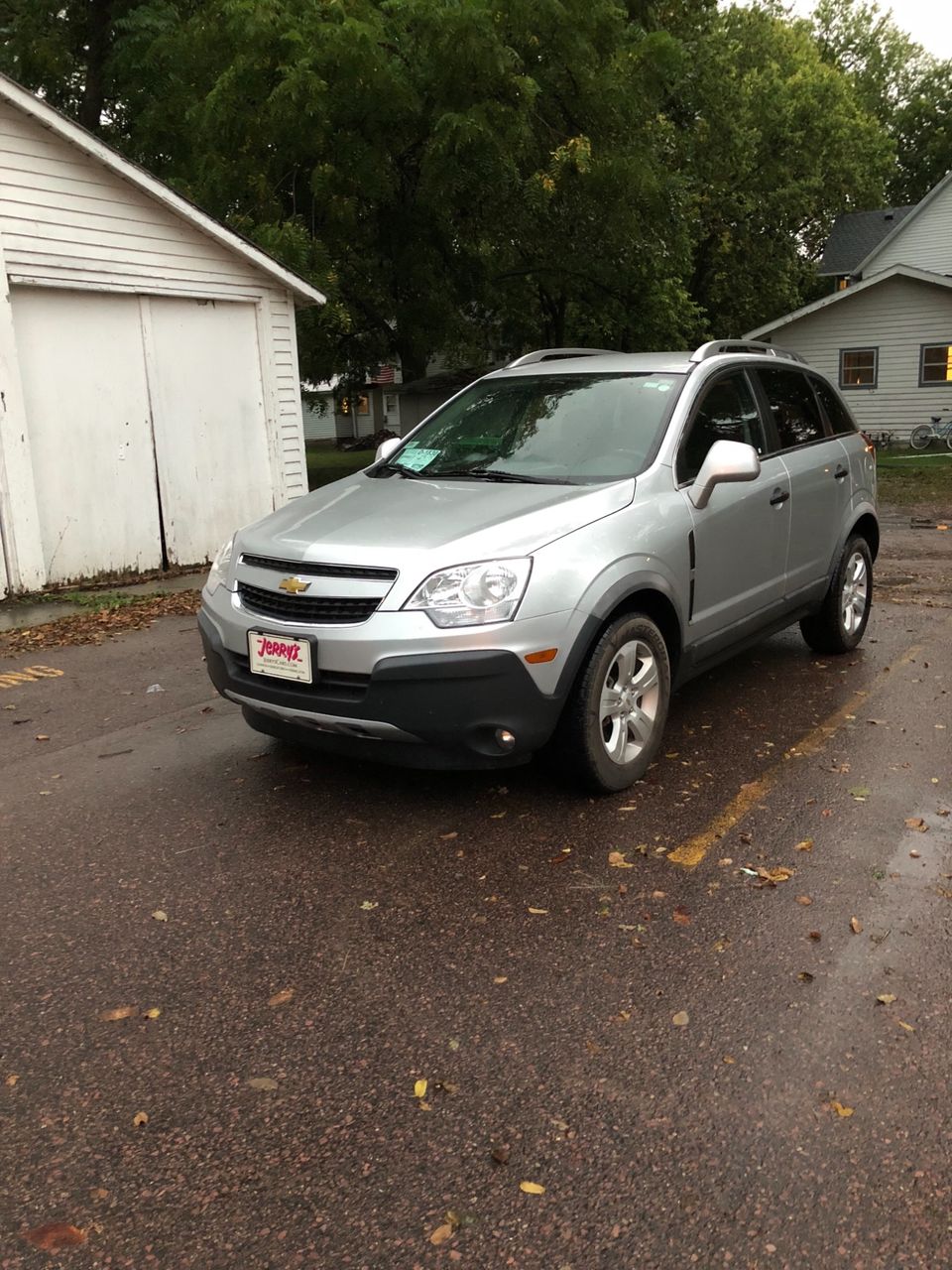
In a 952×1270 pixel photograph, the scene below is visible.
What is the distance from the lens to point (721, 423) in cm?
518

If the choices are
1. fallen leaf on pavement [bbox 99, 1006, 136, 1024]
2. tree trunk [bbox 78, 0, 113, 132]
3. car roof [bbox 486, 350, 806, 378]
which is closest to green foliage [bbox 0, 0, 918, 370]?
tree trunk [bbox 78, 0, 113, 132]

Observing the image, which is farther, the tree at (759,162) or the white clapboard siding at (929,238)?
the white clapboard siding at (929,238)

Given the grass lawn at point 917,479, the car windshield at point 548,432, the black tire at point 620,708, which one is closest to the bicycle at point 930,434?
the grass lawn at point 917,479

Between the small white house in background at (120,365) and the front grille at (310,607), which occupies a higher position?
the small white house in background at (120,365)

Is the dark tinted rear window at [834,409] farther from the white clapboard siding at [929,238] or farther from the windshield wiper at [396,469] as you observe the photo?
the white clapboard siding at [929,238]

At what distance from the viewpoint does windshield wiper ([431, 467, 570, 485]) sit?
4.66 m

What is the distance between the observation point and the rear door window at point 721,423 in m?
4.86

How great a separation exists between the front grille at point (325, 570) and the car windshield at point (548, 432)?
106cm

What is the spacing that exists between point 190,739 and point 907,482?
1676cm

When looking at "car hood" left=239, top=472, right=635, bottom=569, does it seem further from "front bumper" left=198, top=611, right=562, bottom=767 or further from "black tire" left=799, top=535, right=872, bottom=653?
"black tire" left=799, top=535, right=872, bottom=653

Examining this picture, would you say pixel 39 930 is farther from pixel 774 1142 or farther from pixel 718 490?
pixel 718 490

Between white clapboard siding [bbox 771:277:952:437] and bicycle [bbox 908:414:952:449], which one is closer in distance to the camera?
bicycle [bbox 908:414:952:449]

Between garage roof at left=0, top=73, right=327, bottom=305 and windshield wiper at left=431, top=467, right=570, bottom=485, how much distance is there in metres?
6.31

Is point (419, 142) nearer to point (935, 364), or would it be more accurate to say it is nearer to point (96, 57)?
point (96, 57)
